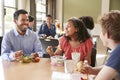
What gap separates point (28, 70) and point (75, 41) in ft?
2.56

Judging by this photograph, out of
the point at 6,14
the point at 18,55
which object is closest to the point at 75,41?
the point at 18,55

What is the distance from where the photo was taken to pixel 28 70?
1.87 m

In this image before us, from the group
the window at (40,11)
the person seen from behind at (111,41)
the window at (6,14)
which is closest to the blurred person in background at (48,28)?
the window at (40,11)

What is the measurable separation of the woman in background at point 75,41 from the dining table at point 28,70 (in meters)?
0.34

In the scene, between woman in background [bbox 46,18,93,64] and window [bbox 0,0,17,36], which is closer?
woman in background [bbox 46,18,93,64]

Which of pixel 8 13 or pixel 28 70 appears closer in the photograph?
pixel 28 70

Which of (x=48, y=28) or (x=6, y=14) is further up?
(x=6, y=14)

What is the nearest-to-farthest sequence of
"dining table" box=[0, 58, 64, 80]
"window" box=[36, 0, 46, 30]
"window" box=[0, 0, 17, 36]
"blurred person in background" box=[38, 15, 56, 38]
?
"dining table" box=[0, 58, 64, 80] < "window" box=[0, 0, 17, 36] < "blurred person in background" box=[38, 15, 56, 38] < "window" box=[36, 0, 46, 30]

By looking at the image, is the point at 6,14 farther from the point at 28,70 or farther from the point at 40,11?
the point at 28,70

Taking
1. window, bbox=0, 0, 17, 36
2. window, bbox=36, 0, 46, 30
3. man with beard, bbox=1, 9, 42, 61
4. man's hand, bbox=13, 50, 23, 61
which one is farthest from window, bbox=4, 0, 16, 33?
man's hand, bbox=13, 50, 23, 61

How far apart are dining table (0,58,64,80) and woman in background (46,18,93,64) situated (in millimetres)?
343

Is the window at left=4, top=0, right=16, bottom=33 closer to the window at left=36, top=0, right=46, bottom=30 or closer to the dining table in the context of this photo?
the window at left=36, top=0, right=46, bottom=30

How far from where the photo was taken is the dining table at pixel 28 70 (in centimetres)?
165

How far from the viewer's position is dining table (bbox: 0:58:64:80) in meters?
1.65
